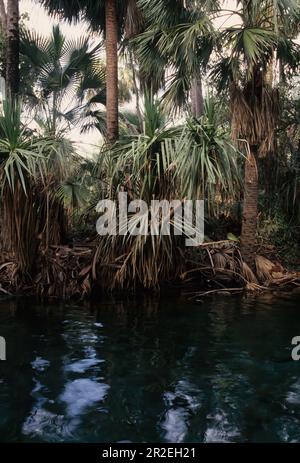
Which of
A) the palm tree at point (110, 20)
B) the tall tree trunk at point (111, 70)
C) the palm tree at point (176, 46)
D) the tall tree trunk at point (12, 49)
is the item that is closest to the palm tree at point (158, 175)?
the palm tree at point (176, 46)

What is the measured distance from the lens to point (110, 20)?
11031 millimetres

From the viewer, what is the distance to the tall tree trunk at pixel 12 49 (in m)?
11.6

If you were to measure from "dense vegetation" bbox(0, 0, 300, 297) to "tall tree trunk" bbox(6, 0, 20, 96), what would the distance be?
0.03m

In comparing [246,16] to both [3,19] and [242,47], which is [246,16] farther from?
[3,19]

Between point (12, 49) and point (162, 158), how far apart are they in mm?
5943

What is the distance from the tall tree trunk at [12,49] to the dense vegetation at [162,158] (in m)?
0.03

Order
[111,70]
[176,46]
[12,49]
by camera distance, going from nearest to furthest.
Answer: [176,46], [111,70], [12,49]

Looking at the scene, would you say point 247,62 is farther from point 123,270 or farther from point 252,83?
point 123,270

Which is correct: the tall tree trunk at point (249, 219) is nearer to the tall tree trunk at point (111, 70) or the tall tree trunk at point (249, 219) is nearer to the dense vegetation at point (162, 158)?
the dense vegetation at point (162, 158)

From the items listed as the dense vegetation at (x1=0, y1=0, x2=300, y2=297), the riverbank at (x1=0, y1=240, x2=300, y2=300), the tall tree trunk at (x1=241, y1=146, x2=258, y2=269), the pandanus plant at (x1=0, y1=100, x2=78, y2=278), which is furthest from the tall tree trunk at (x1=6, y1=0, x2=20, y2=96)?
the tall tree trunk at (x1=241, y1=146, x2=258, y2=269)

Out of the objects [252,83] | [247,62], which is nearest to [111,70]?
[252,83]

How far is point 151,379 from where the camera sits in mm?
4895
